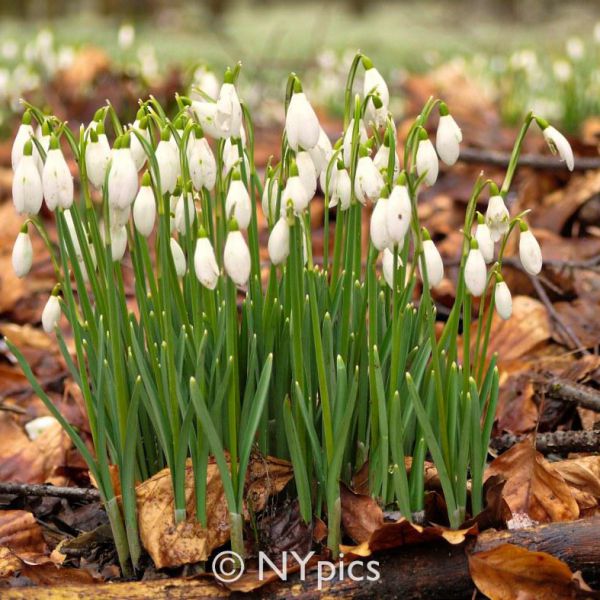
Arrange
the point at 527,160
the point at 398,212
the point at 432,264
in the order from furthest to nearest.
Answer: the point at 527,160, the point at 432,264, the point at 398,212

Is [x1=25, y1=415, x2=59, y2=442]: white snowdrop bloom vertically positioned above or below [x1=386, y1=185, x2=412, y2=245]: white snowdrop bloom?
below

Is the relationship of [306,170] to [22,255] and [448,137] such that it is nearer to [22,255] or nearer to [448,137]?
[448,137]

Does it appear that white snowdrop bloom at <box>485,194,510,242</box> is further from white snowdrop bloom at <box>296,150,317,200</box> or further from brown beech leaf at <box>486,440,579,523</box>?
brown beech leaf at <box>486,440,579,523</box>

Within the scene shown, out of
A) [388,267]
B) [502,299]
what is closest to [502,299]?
[502,299]

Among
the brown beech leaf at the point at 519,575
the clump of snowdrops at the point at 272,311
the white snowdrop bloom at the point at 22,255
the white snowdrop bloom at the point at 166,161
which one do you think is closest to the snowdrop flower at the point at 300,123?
the clump of snowdrops at the point at 272,311

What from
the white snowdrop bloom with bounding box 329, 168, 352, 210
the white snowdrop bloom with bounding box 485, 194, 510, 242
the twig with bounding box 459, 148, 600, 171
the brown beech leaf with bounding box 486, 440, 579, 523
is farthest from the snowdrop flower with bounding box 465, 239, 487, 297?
the twig with bounding box 459, 148, 600, 171

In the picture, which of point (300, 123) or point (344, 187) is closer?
point (300, 123)

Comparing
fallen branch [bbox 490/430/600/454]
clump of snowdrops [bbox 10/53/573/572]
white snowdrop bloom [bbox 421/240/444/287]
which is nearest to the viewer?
clump of snowdrops [bbox 10/53/573/572]
